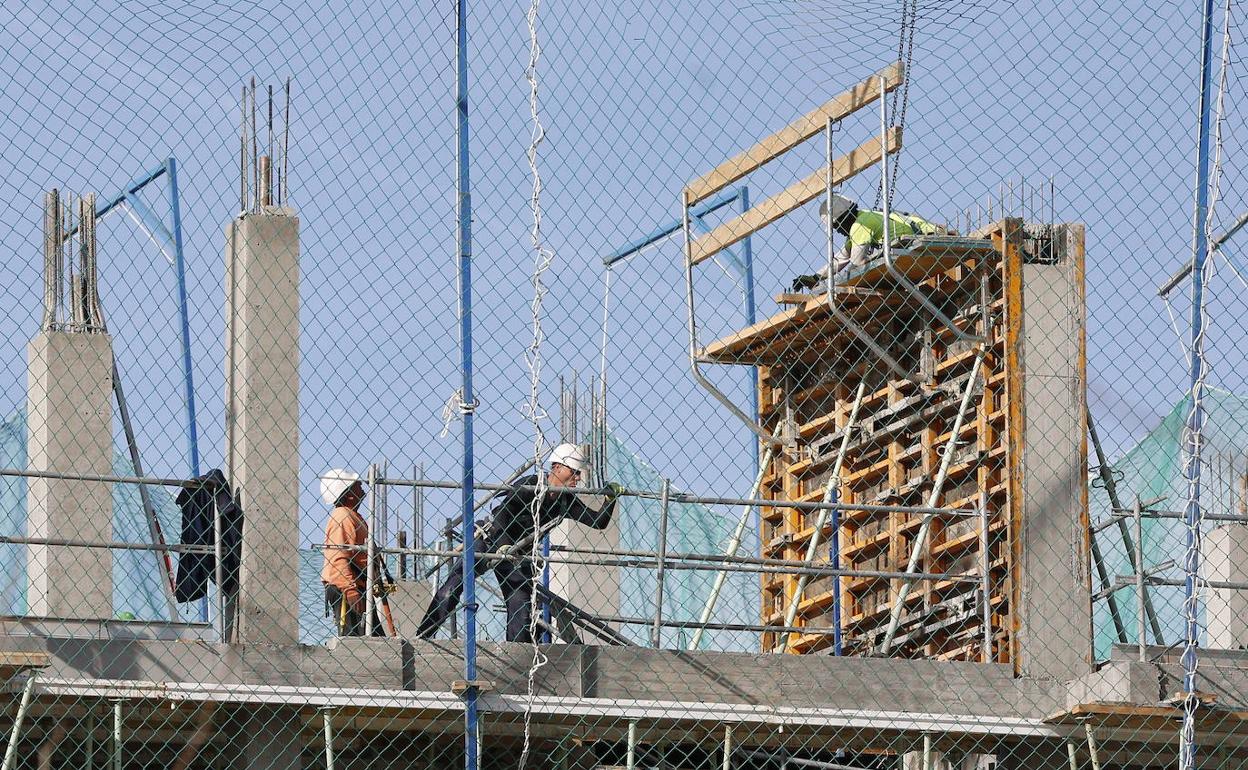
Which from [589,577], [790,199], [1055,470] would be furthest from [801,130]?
[589,577]

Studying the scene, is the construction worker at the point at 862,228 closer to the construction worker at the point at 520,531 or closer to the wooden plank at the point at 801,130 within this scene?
the wooden plank at the point at 801,130

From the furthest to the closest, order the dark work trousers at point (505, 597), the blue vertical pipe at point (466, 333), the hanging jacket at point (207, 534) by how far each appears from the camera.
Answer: the dark work trousers at point (505, 597) → the hanging jacket at point (207, 534) → the blue vertical pipe at point (466, 333)

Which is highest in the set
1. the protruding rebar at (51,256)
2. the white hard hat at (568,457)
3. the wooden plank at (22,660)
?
the protruding rebar at (51,256)

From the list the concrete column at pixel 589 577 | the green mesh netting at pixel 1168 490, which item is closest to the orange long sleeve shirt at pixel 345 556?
the concrete column at pixel 589 577

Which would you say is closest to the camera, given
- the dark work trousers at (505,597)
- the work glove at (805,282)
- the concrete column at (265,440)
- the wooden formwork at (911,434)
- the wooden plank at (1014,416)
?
the concrete column at (265,440)

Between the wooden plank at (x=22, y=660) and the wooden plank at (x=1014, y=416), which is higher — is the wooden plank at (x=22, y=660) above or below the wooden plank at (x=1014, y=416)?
below

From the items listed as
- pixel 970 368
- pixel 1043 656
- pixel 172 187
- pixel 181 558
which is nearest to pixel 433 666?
pixel 181 558

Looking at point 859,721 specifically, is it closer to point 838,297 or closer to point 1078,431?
point 1078,431

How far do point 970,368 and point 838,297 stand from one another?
1.07m

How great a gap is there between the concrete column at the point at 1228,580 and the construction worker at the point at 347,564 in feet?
18.3

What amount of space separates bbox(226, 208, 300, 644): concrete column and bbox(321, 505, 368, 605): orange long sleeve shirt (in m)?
1.21

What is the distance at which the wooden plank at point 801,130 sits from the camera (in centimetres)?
1605

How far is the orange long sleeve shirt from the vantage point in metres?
15.8

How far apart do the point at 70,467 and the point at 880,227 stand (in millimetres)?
5969
